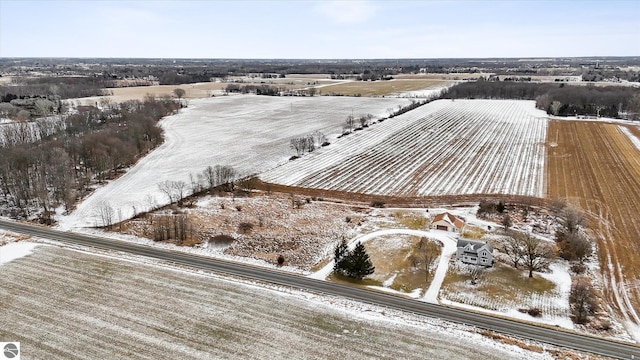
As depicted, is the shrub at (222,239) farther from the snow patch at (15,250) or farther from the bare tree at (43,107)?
the bare tree at (43,107)

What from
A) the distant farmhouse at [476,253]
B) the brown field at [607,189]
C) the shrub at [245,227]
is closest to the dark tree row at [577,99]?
the brown field at [607,189]

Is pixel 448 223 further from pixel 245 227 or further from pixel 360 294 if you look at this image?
pixel 245 227

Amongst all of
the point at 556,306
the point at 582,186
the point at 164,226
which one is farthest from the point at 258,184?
the point at 582,186

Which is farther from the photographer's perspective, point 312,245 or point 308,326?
point 312,245

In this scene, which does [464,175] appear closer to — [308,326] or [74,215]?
[308,326]

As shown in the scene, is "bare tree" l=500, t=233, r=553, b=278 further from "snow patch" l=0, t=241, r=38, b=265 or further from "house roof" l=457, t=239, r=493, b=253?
"snow patch" l=0, t=241, r=38, b=265

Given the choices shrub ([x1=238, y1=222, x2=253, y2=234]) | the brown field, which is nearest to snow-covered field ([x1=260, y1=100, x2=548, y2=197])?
the brown field

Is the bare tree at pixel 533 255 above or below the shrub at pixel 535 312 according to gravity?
above

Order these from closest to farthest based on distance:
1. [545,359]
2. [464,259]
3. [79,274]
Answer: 1. [545,359]
2. [79,274]
3. [464,259]
